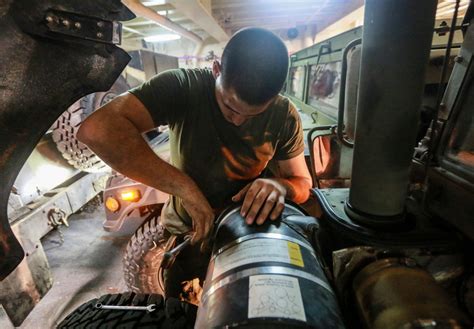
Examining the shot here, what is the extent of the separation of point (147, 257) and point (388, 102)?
1.95m

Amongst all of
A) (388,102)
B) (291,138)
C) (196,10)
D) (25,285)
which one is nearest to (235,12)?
(196,10)

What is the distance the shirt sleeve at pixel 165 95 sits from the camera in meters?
1.28

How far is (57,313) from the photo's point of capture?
7.64ft

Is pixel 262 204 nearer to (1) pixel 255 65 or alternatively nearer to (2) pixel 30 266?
(1) pixel 255 65

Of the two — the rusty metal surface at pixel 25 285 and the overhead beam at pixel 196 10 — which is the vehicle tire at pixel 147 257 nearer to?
the rusty metal surface at pixel 25 285

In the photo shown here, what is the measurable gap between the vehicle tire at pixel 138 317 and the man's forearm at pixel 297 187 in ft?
2.38

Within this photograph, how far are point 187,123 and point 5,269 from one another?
3.00 feet

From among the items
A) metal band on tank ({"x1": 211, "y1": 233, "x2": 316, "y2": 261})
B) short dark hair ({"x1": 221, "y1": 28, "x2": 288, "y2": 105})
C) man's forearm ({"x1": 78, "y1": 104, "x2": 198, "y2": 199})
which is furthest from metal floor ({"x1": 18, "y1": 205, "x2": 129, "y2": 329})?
short dark hair ({"x1": 221, "y1": 28, "x2": 288, "y2": 105})

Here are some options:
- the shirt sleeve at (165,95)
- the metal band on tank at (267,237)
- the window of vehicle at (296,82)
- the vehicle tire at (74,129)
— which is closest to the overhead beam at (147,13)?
the vehicle tire at (74,129)

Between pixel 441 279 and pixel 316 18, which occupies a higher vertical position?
pixel 316 18

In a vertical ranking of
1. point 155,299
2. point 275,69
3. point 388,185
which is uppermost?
point 275,69

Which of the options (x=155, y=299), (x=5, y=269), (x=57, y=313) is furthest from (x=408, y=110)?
(x=57, y=313)

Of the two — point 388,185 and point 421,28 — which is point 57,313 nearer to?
point 388,185

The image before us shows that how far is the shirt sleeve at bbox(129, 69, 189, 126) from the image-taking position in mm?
1279
